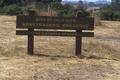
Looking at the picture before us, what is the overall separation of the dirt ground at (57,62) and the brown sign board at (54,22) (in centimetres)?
87

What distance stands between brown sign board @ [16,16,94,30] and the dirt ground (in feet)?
2.85

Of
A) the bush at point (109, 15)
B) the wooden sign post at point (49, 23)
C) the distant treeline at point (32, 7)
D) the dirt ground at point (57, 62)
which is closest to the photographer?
the dirt ground at point (57, 62)

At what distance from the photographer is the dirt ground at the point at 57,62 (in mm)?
10438

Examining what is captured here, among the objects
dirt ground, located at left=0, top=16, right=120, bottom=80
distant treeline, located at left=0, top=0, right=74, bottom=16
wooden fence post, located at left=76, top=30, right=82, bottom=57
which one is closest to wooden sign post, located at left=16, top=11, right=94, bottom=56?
wooden fence post, located at left=76, top=30, right=82, bottom=57

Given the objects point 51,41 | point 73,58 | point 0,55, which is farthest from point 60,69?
point 51,41

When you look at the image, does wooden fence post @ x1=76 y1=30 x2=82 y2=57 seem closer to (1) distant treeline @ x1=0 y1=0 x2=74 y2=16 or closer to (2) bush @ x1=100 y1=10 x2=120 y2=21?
(2) bush @ x1=100 y1=10 x2=120 y2=21

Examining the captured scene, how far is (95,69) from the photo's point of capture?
11391 mm

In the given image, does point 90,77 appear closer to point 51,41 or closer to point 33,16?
point 33,16

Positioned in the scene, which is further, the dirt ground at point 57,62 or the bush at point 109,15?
the bush at point 109,15

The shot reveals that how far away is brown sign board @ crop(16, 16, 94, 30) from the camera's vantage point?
13.4 m

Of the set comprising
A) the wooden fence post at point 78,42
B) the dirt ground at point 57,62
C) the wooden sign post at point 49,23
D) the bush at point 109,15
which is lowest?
the bush at point 109,15

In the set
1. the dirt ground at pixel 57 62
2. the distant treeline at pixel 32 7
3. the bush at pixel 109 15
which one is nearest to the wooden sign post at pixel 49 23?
the dirt ground at pixel 57 62

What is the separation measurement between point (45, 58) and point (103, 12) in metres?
27.7

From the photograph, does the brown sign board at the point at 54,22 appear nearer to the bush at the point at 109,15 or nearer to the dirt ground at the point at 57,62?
the dirt ground at the point at 57,62
